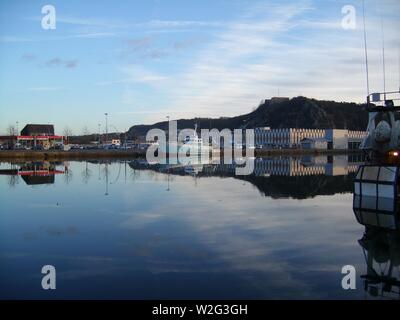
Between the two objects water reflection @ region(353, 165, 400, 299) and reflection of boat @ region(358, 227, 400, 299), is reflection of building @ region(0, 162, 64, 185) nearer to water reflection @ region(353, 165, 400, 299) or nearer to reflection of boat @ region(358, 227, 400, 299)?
water reflection @ region(353, 165, 400, 299)

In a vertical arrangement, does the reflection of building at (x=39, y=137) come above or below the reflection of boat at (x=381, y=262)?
above

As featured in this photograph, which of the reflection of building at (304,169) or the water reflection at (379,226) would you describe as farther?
the reflection of building at (304,169)

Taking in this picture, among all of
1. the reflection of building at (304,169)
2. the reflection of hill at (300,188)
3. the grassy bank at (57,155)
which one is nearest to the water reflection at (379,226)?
the reflection of hill at (300,188)

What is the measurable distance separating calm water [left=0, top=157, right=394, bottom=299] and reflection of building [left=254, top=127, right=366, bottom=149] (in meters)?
124

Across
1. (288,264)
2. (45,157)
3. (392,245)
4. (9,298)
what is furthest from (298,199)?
(45,157)

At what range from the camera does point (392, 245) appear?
13508mm

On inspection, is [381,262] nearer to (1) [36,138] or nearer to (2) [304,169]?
(2) [304,169]

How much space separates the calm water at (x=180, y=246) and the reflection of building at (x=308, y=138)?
124 meters

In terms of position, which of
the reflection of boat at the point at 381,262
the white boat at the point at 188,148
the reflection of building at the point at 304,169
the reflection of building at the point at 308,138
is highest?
the reflection of building at the point at 308,138

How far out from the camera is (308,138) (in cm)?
15062

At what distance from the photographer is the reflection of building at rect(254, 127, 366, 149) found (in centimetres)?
14738

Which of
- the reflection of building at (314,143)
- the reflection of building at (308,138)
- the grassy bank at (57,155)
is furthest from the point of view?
the reflection of building at (308,138)

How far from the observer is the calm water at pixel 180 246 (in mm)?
9641

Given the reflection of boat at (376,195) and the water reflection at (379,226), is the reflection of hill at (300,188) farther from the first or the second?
the water reflection at (379,226)
